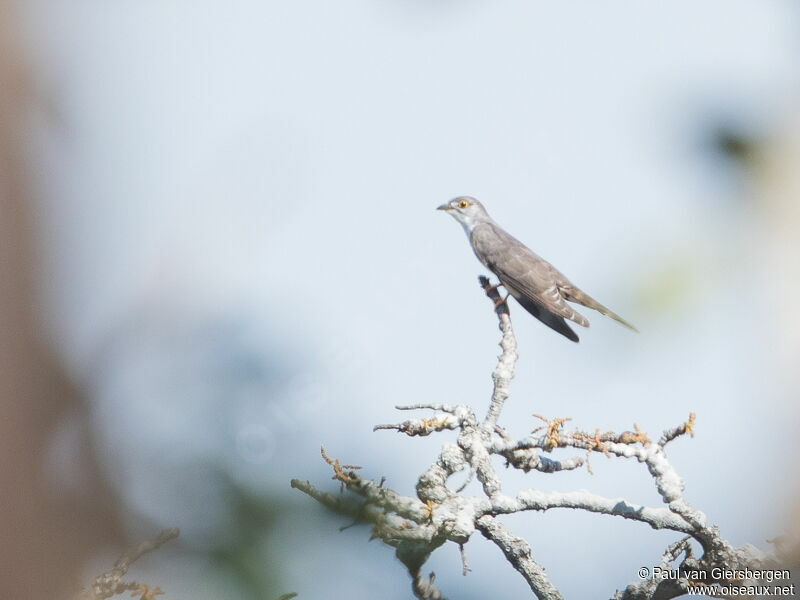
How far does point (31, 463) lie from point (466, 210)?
30.1 feet

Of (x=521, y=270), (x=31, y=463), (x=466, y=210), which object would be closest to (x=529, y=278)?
(x=521, y=270)

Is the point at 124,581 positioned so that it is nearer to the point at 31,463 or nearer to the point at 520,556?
the point at 31,463

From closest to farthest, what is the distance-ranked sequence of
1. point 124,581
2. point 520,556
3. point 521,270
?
point 124,581 → point 520,556 → point 521,270

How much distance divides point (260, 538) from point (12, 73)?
4.18ft

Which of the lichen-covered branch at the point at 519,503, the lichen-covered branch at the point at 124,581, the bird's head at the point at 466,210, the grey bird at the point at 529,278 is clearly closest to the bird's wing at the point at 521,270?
the grey bird at the point at 529,278

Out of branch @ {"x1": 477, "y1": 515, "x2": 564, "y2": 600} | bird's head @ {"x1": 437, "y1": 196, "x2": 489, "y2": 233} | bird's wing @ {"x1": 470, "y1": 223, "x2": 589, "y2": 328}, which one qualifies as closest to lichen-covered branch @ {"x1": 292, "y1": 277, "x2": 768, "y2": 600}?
branch @ {"x1": 477, "y1": 515, "x2": 564, "y2": 600}

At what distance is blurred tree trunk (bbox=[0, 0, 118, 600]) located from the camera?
130cm

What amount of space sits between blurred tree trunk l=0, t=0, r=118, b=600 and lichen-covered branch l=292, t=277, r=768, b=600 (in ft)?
4.38

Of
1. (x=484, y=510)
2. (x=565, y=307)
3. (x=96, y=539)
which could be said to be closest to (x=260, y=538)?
(x=96, y=539)

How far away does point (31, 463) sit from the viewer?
142 centimetres

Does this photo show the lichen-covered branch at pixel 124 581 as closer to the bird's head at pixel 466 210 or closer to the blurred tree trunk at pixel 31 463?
the blurred tree trunk at pixel 31 463

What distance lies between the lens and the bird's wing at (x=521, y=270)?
7.32m

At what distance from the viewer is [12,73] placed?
1.98 m

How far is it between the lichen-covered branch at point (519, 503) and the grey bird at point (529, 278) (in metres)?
2.96
